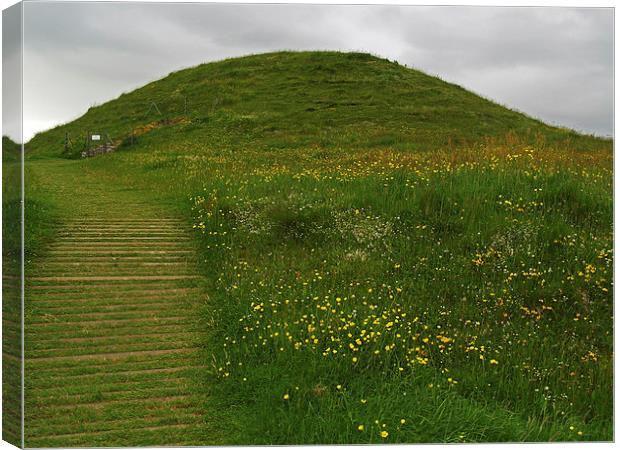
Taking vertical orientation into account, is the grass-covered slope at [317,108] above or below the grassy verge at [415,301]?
above

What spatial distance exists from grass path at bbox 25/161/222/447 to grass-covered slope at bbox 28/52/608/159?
46.9 inches

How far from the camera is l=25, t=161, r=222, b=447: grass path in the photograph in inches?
216

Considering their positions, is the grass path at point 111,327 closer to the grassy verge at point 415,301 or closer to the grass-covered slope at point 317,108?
the grassy verge at point 415,301

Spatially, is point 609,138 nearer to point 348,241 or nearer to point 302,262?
point 348,241

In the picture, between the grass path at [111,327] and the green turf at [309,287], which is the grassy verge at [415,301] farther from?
the grass path at [111,327]

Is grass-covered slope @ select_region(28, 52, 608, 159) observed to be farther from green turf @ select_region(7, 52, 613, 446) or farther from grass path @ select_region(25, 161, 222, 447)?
grass path @ select_region(25, 161, 222, 447)

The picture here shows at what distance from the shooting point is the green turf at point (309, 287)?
552 cm

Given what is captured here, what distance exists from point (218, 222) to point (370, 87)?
15.9 ft

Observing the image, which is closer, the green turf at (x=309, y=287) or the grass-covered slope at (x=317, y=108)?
the green turf at (x=309, y=287)

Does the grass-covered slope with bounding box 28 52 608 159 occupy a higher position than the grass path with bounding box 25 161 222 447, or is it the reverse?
the grass-covered slope with bounding box 28 52 608 159

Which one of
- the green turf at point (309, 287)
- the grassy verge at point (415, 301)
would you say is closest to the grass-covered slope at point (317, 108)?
the green turf at point (309, 287)

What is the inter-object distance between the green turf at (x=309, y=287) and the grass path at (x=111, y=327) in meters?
0.02

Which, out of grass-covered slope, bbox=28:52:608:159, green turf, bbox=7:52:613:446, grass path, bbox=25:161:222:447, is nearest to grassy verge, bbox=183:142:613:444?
green turf, bbox=7:52:613:446

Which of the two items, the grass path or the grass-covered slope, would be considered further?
the grass-covered slope
